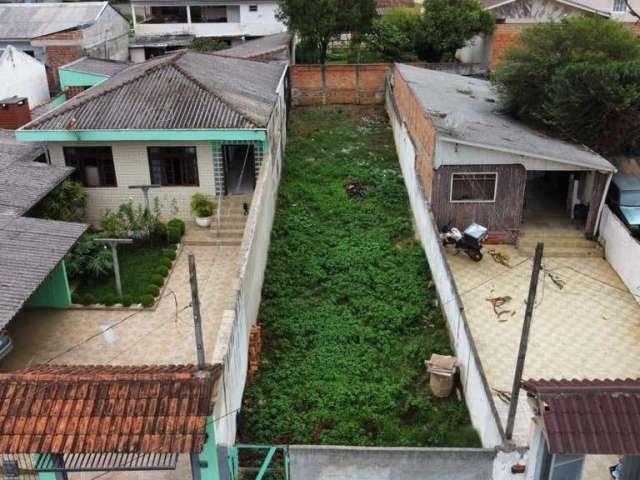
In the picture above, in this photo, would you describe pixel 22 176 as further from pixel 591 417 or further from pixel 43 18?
pixel 43 18

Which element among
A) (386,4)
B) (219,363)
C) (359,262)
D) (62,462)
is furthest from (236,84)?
(386,4)

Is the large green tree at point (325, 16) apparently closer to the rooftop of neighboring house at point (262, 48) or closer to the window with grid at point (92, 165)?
the rooftop of neighboring house at point (262, 48)

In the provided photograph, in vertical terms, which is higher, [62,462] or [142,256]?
[62,462]

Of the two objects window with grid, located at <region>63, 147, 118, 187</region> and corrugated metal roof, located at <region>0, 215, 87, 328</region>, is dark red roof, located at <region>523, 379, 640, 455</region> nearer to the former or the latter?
corrugated metal roof, located at <region>0, 215, 87, 328</region>

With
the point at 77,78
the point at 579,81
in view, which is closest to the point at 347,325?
the point at 579,81

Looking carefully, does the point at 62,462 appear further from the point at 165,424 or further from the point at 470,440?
the point at 470,440

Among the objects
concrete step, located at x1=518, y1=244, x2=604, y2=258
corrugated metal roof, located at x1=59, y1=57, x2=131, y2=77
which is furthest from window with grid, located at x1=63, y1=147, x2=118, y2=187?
concrete step, located at x1=518, y1=244, x2=604, y2=258
